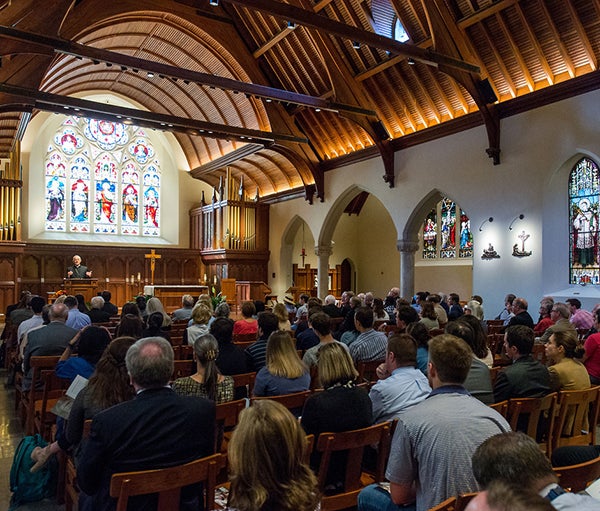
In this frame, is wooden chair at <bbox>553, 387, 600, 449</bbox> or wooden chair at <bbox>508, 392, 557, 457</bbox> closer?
wooden chair at <bbox>508, 392, 557, 457</bbox>

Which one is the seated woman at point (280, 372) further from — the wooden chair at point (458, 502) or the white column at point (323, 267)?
the white column at point (323, 267)

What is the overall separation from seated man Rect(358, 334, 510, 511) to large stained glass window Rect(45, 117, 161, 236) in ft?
61.0

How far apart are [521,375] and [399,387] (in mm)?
1060

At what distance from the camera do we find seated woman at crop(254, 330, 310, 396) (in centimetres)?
375

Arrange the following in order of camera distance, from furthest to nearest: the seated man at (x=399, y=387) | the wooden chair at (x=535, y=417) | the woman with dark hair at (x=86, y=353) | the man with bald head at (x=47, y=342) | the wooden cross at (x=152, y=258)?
the wooden cross at (x=152, y=258), the man with bald head at (x=47, y=342), the woman with dark hair at (x=86, y=353), the wooden chair at (x=535, y=417), the seated man at (x=399, y=387)

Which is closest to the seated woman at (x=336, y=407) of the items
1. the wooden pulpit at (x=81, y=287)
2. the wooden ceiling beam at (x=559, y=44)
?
the wooden ceiling beam at (x=559, y=44)

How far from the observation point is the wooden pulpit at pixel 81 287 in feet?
48.4

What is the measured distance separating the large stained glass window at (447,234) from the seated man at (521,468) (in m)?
17.1

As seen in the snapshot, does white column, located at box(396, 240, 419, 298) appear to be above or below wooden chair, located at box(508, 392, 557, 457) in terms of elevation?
above

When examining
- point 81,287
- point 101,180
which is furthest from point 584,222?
point 101,180

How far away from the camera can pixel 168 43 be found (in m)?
15.9

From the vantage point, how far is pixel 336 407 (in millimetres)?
2816

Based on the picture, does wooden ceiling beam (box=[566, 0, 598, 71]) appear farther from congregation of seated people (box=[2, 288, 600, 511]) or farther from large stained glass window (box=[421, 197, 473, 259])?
large stained glass window (box=[421, 197, 473, 259])

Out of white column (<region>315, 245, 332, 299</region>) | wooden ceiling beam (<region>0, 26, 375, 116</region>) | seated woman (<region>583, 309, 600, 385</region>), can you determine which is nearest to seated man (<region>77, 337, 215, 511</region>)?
seated woman (<region>583, 309, 600, 385</region>)
